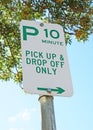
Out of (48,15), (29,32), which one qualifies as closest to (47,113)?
(29,32)

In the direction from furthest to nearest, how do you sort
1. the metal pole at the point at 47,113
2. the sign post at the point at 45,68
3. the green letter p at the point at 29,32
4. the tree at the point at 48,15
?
the tree at the point at 48,15, the green letter p at the point at 29,32, the sign post at the point at 45,68, the metal pole at the point at 47,113

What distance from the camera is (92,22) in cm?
1153

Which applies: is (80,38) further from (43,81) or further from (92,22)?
(43,81)

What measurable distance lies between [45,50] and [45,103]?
16.6 inches

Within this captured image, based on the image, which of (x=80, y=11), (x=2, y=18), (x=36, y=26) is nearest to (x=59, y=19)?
(x=80, y=11)

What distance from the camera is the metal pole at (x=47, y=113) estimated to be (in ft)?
8.69

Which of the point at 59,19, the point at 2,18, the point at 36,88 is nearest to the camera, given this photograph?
the point at 36,88

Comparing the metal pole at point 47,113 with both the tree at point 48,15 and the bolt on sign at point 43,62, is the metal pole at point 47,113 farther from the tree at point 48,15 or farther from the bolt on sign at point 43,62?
the tree at point 48,15

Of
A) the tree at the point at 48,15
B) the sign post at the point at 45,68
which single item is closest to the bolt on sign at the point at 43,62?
the sign post at the point at 45,68

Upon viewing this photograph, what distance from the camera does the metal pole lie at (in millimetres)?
2648

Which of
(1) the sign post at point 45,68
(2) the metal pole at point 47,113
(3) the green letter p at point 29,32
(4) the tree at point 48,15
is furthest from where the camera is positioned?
(4) the tree at point 48,15

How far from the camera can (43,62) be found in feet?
9.33

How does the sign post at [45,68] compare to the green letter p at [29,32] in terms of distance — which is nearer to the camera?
the sign post at [45,68]

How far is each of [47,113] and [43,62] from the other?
386 millimetres
